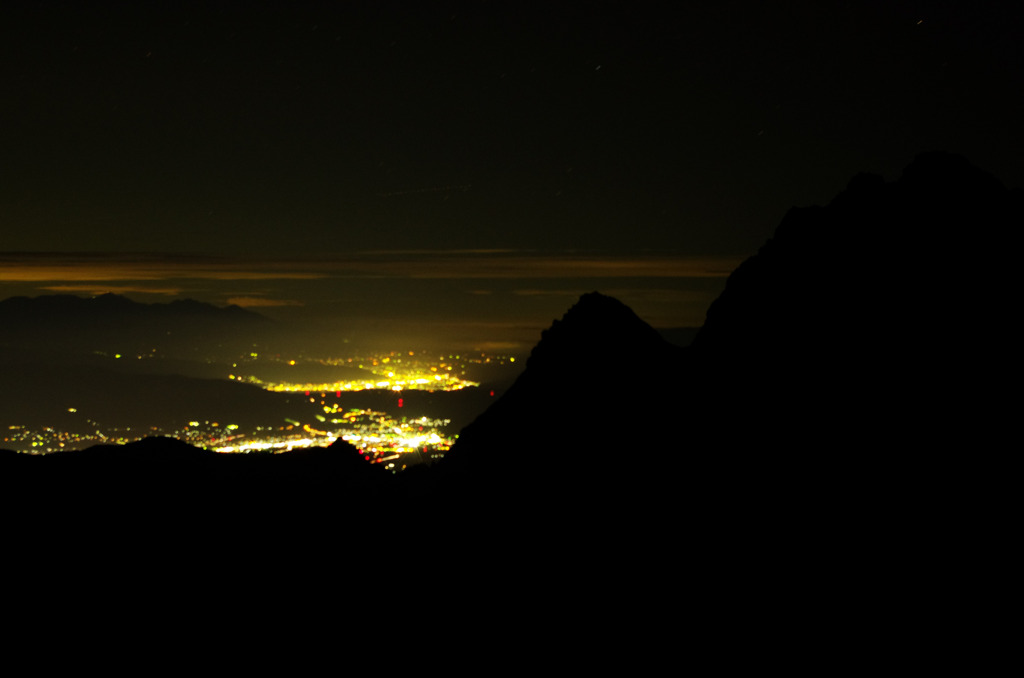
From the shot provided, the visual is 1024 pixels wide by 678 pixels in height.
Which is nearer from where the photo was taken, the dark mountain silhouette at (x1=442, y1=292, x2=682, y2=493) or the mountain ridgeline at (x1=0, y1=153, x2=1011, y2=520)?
the mountain ridgeline at (x1=0, y1=153, x2=1011, y2=520)

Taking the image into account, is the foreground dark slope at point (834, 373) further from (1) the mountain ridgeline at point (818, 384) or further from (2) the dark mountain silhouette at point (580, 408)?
(2) the dark mountain silhouette at point (580, 408)

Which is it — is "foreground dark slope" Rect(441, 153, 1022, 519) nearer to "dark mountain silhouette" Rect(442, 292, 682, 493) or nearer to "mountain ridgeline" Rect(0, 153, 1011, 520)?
"mountain ridgeline" Rect(0, 153, 1011, 520)

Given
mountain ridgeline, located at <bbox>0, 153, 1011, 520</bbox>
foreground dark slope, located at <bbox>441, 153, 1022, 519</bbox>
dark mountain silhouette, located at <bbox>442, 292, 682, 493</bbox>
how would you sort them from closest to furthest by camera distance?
foreground dark slope, located at <bbox>441, 153, 1022, 519</bbox> → mountain ridgeline, located at <bbox>0, 153, 1011, 520</bbox> → dark mountain silhouette, located at <bbox>442, 292, 682, 493</bbox>

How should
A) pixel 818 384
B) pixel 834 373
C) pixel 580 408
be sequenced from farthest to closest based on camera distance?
pixel 580 408 → pixel 818 384 → pixel 834 373

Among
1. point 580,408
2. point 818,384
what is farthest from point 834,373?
point 580,408

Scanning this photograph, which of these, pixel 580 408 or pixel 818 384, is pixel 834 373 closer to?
pixel 818 384

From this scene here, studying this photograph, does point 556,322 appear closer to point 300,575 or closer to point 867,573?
point 300,575

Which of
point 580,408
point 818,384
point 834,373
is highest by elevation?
point 834,373

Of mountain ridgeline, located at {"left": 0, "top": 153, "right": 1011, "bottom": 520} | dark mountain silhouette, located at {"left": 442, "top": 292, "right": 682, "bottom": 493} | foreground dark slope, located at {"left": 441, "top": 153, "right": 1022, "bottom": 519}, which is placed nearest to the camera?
foreground dark slope, located at {"left": 441, "top": 153, "right": 1022, "bottom": 519}

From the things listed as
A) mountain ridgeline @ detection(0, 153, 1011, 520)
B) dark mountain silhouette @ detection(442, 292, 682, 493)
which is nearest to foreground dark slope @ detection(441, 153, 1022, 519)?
mountain ridgeline @ detection(0, 153, 1011, 520)
